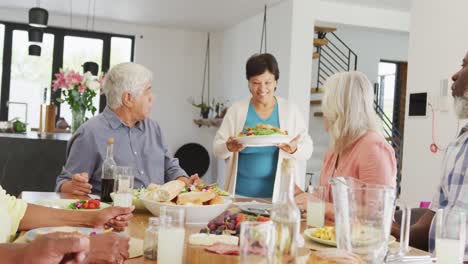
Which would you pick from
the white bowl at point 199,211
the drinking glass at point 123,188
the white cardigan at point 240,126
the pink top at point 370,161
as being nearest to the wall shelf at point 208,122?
the white cardigan at point 240,126

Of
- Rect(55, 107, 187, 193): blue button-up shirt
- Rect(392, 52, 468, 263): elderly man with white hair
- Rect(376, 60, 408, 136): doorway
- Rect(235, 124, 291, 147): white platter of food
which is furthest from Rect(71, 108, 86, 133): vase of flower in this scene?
Rect(376, 60, 408, 136): doorway

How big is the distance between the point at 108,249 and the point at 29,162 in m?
3.39

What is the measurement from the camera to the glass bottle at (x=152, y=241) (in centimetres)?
133

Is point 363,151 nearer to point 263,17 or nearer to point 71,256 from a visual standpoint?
point 71,256

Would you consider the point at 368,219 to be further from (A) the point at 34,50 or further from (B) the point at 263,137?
(A) the point at 34,50

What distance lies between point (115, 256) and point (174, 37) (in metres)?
7.86

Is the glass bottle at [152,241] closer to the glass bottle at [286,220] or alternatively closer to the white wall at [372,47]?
the glass bottle at [286,220]

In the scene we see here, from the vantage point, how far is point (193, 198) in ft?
5.84

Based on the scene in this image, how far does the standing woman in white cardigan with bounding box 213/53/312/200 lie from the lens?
3.01 metres

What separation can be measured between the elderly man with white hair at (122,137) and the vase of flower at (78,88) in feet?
6.78

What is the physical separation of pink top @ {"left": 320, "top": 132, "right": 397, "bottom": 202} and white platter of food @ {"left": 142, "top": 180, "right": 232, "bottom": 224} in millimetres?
522

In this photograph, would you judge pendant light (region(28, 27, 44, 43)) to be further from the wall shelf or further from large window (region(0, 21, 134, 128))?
the wall shelf

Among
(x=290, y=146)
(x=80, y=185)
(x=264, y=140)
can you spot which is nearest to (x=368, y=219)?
(x=80, y=185)

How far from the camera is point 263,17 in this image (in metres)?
7.03
